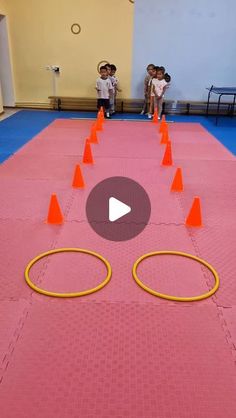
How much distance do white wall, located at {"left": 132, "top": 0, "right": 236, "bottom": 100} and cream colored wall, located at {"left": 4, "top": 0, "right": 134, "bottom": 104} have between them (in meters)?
0.43

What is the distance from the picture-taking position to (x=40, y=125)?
27.8 ft

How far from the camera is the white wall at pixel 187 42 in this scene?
9.55 metres

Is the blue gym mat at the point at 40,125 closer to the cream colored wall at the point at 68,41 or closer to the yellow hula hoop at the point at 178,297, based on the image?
the cream colored wall at the point at 68,41

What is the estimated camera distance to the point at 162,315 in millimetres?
2238

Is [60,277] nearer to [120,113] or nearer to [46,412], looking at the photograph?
[46,412]

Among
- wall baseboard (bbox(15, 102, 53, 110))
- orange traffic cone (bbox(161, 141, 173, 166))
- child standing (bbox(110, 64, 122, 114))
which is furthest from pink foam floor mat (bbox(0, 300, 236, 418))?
wall baseboard (bbox(15, 102, 53, 110))

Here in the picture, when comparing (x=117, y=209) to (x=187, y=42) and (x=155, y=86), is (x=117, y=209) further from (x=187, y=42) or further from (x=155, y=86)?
(x=187, y=42)

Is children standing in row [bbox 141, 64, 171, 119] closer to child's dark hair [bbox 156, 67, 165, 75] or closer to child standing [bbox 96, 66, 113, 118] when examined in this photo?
child's dark hair [bbox 156, 67, 165, 75]

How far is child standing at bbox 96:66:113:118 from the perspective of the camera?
9364 millimetres

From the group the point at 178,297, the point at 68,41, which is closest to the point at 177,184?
the point at 178,297

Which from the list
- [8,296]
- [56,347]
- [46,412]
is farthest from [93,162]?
[46,412]

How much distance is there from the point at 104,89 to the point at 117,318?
8.43 meters

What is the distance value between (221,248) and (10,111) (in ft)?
29.9

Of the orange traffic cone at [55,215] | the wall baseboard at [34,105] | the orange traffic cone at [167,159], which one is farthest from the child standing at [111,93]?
the orange traffic cone at [55,215]
